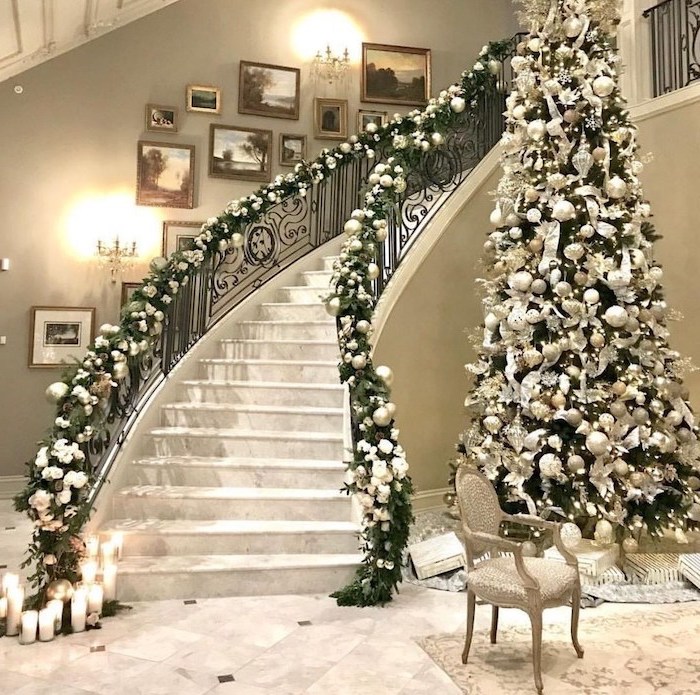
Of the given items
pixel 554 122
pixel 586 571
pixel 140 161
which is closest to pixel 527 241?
pixel 554 122

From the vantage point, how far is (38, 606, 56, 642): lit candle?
359cm

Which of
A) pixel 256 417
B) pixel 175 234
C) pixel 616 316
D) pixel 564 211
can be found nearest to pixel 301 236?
pixel 175 234

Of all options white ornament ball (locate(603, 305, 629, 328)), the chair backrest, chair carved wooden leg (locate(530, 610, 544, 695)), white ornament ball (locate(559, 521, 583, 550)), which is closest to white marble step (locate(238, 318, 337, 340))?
white ornament ball (locate(603, 305, 629, 328))

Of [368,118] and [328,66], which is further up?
[328,66]

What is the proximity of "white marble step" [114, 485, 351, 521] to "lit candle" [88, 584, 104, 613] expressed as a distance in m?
0.95

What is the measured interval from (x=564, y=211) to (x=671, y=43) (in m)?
3.52

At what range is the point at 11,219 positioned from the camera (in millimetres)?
7359

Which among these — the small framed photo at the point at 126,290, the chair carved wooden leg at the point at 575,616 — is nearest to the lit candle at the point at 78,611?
the chair carved wooden leg at the point at 575,616

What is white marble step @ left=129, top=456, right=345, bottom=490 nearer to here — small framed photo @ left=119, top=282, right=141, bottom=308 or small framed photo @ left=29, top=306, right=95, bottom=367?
small framed photo @ left=29, top=306, right=95, bottom=367

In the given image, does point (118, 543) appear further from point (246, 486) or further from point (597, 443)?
point (597, 443)

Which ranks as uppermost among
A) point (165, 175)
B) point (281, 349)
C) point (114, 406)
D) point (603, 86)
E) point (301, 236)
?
point (165, 175)

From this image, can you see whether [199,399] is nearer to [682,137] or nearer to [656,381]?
[656,381]

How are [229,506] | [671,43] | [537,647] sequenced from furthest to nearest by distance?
1. [671,43]
2. [229,506]
3. [537,647]

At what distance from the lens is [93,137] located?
773 cm
